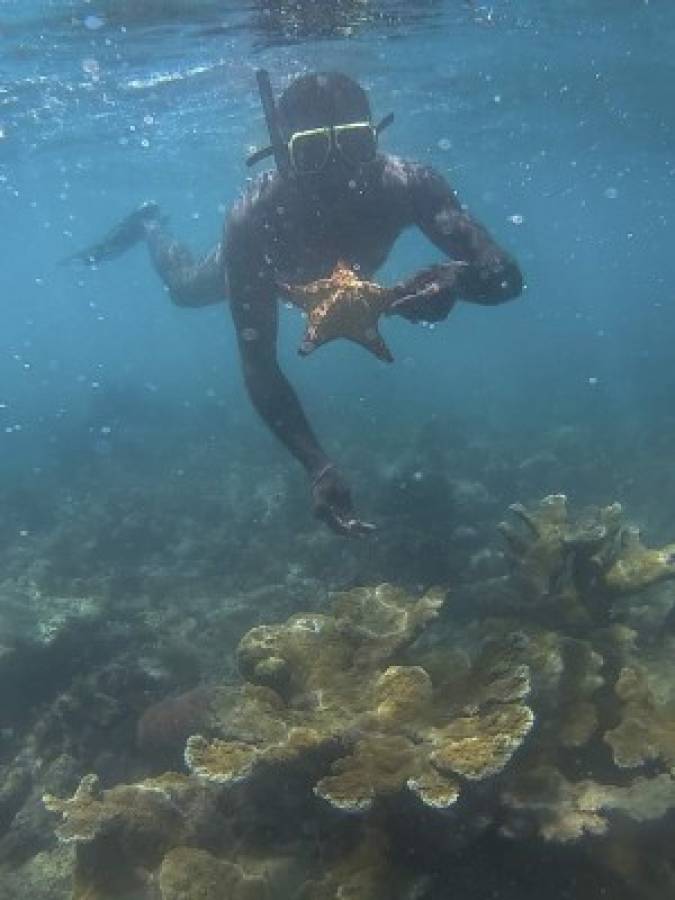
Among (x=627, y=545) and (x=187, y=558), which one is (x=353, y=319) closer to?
(x=627, y=545)

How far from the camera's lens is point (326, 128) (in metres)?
5.88

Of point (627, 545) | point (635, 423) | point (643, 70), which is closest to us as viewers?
point (627, 545)

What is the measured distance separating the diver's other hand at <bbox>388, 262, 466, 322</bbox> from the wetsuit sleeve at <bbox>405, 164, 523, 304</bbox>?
329 mm

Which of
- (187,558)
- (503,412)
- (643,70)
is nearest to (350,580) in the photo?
(187,558)

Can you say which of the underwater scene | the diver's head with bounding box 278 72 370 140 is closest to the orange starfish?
the underwater scene

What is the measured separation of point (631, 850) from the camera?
3.65 metres

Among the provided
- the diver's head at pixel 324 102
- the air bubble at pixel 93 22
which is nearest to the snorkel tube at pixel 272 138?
the diver's head at pixel 324 102

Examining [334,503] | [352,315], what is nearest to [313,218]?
[352,315]

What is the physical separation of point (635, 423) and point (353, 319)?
825 inches

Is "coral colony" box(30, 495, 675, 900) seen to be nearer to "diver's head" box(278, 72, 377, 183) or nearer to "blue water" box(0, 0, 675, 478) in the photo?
"diver's head" box(278, 72, 377, 183)

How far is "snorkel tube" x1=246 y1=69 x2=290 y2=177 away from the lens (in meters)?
6.22

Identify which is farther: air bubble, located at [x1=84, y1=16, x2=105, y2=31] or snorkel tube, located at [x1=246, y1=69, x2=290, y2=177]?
air bubble, located at [x1=84, y1=16, x2=105, y2=31]

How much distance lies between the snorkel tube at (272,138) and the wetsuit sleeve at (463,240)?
1058mm

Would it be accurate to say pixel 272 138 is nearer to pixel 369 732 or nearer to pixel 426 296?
pixel 426 296
